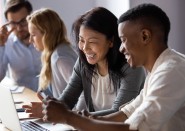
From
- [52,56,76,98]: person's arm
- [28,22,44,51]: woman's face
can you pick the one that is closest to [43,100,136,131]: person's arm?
[52,56,76,98]: person's arm

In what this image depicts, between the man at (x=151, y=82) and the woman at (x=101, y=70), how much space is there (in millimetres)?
445

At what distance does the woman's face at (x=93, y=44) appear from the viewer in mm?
1847

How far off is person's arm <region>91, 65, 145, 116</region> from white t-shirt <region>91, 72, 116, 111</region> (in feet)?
0.38

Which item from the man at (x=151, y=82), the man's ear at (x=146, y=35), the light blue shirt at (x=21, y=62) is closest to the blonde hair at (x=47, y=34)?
the light blue shirt at (x=21, y=62)

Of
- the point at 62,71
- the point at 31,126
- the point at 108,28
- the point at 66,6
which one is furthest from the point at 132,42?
the point at 66,6

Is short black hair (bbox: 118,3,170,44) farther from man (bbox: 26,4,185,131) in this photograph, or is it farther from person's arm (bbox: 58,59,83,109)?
person's arm (bbox: 58,59,83,109)

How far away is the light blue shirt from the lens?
311cm

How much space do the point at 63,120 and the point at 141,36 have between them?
0.39 metres

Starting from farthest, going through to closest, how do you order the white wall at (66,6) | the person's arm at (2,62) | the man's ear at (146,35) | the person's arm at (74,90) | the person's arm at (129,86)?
the white wall at (66,6) → the person's arm at (2,62) → the person's arm at (74,90) → the person's arm at (129,86) → the man's ear at (146,35)

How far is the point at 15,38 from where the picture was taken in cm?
316

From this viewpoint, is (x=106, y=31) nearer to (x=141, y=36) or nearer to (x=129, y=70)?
(x=129, y=70)

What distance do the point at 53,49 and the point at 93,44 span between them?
597 mm

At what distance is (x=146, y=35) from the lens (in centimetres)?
134

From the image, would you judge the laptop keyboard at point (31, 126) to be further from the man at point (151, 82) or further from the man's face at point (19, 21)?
the man's face at point (19, 21)
